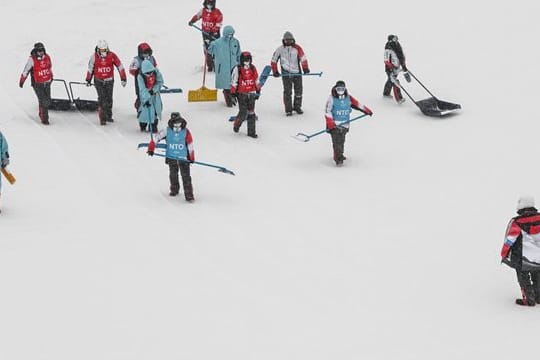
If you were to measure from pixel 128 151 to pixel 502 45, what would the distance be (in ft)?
29.0

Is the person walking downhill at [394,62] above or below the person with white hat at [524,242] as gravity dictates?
above

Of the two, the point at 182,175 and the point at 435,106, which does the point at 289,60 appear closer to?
the point at 435,106

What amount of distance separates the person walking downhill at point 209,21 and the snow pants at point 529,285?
1000cm

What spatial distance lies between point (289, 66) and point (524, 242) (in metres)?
7.86

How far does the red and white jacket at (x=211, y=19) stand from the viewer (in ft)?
63.1

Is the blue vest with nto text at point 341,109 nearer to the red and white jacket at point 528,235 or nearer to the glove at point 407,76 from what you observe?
the glove at point 407,76

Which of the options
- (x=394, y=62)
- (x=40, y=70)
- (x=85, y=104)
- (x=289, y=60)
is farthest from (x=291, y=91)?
(x=40, y=70)

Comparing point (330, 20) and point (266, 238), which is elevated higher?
point (330, 20)

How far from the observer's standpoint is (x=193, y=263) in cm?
1166

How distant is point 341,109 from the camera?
616 inches

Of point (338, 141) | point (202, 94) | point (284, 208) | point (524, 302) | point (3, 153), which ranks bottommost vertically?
point (524, 302)

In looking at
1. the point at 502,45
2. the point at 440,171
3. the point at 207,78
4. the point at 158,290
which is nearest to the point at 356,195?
the point at 440,171

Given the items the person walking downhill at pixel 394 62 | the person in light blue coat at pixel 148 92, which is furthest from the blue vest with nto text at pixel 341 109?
the person in light blue coat at pixel 148 92

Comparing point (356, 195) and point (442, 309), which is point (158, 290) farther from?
point (356, 195)
